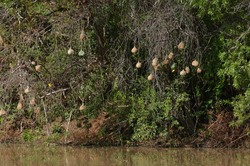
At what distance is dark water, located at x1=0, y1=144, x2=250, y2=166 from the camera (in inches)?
442

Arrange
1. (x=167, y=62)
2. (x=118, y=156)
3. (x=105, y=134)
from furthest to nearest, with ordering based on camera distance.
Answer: (x=105, y=134) → (x=167, y=62) → (x=118, y=156)

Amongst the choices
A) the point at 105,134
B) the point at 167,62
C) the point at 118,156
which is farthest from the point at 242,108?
the point at 105,134

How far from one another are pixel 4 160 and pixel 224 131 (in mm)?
4376

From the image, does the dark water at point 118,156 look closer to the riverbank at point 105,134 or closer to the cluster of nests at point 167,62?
the riverbank at point 105,134

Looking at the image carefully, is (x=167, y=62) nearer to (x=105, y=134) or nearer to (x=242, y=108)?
(x=242, y=108)

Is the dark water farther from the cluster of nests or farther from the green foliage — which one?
the cluster of nests

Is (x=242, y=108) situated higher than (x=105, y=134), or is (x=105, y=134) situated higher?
(x=242, y=108)

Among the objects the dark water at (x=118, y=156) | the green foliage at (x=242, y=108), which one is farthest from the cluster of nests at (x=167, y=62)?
the dark water at (x=118, y=156)

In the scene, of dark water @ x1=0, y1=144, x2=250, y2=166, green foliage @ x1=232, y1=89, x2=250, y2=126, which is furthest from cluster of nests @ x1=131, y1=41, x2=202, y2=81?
dark water @ x1=0, y1=144, x2=250, y2=166

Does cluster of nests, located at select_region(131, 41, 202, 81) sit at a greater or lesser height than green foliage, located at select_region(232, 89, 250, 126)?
greater

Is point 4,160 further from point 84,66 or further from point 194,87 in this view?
point 194,87

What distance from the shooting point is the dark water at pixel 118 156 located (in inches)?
442

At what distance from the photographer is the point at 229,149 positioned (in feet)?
42.4

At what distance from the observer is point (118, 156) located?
39.8 ft
